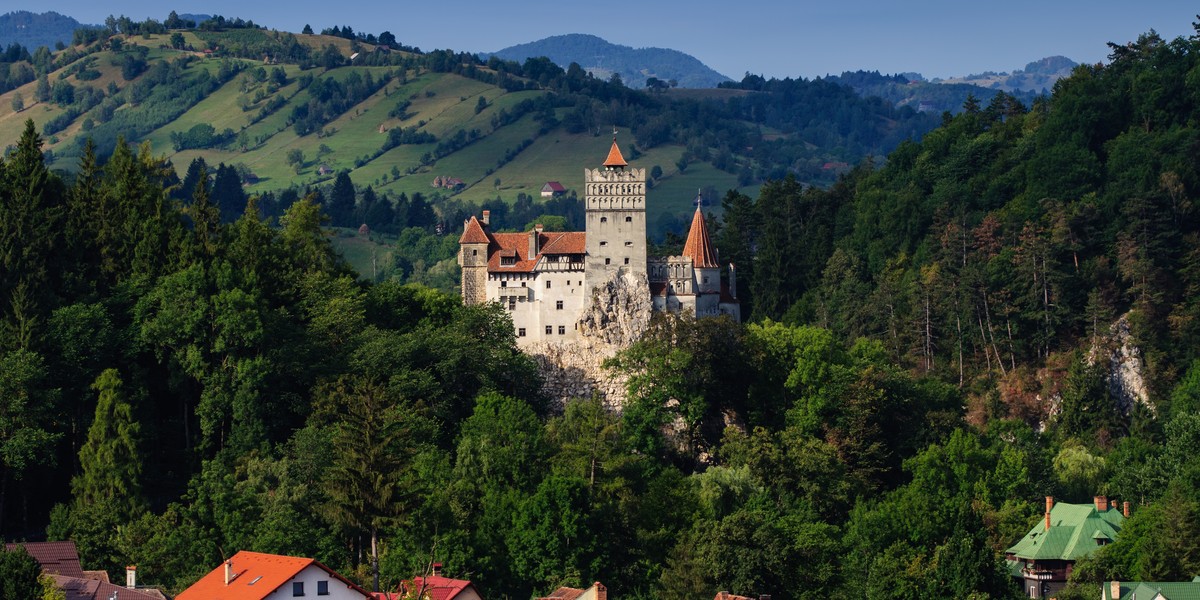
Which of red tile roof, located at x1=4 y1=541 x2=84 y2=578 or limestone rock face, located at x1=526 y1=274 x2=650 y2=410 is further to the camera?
limestone rock face, located at x1=526 y1=274 x2=650 y2=410

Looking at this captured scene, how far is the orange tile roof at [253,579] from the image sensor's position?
199 feet

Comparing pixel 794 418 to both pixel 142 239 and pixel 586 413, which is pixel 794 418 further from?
pixel 142 239

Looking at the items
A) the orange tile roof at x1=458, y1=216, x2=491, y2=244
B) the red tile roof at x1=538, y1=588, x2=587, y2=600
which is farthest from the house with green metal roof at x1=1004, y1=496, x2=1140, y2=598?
the orange tile roof at x1=458, y1=216, x2=491, y2=244

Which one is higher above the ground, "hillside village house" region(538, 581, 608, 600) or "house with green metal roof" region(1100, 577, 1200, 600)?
"hillside village house" region(538, 581, 608, 600)

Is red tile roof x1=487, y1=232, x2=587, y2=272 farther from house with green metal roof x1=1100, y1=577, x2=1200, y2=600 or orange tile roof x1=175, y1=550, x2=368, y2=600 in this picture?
orange tile roof x1=175, y1=550, x2=368, y2=600

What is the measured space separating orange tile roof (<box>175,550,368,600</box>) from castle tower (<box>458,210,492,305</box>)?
3209cm

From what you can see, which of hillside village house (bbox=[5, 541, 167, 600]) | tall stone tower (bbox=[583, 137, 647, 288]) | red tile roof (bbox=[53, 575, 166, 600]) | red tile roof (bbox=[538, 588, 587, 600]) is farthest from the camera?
tall stone tower (bbox=[583, 137, 647, 288])

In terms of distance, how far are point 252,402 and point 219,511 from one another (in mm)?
6671

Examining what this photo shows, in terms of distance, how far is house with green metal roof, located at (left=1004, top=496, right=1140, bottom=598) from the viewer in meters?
78.5

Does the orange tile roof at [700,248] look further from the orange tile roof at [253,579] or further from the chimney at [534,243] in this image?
the orange tile roof at [253,579]

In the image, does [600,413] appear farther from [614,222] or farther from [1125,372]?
[1125,372]

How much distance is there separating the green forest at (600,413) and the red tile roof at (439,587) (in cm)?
92

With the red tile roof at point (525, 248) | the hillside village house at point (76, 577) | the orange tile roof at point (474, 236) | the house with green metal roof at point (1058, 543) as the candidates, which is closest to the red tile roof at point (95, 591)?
the hillside village house at point (76, 577)

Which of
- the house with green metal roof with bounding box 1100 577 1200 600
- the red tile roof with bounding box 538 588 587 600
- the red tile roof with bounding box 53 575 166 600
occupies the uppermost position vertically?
the red tile roof with bounding box 53 575 166 600
